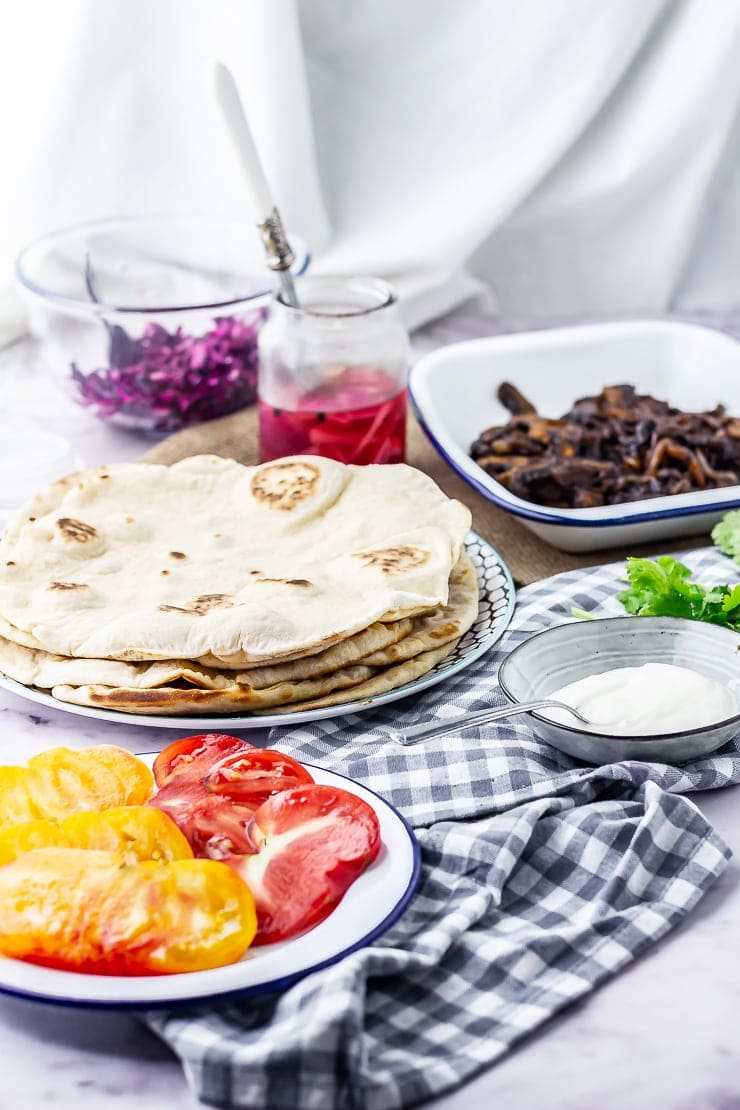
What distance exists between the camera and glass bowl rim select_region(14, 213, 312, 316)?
9.62ft

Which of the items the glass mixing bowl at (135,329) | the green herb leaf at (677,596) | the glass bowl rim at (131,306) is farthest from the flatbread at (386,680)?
the glass mixing bowl at (135,329)

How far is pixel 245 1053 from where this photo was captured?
4.23ft

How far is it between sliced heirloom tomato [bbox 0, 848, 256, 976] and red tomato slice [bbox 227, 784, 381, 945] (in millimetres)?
50

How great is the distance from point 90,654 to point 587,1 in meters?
2.71

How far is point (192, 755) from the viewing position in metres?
1.71

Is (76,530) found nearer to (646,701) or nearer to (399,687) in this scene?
(399,687)

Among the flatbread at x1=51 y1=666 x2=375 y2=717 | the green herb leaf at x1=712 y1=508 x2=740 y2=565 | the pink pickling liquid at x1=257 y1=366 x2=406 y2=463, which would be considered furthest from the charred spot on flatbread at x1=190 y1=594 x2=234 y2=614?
the green herb leaf at x1=712 y1=508 x2=740 y2=565

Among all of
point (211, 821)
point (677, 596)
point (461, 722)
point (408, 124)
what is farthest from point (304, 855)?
point (408, 124)

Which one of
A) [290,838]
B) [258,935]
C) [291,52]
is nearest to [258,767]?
[290,838]

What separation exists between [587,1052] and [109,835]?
550 mm

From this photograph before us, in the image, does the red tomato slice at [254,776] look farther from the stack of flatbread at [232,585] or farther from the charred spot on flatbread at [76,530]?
the charred spot on flatbread at [76,530]

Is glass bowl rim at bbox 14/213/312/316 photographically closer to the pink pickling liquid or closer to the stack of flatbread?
the pink pickling liquid

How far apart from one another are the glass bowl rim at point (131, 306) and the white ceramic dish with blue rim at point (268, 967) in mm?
1592

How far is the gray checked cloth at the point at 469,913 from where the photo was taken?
130 cm
